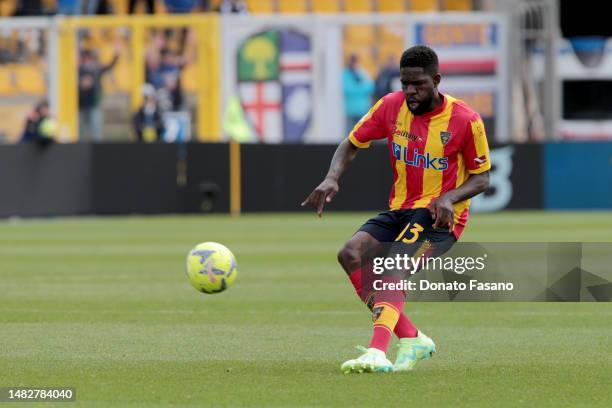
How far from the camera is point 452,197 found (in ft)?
29.0

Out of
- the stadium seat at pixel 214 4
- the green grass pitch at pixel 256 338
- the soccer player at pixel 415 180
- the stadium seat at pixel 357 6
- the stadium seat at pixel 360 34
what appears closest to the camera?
the green grass pitch at pixel 256 338

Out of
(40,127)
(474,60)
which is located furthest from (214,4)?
(40,127)

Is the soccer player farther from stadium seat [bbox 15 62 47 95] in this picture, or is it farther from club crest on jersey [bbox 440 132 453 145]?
stadium seat [bbox 15 62 47 95]

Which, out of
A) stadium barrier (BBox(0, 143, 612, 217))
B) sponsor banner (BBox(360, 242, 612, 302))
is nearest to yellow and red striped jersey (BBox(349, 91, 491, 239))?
sponsor banner (BBox(360, 242, 612, 302))

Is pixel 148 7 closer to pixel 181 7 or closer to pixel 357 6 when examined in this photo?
pixel 181 7

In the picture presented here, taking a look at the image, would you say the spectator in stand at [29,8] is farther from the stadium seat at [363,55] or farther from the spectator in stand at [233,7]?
the stadium seat at [363,55]

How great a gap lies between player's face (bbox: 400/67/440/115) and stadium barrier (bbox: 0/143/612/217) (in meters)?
18.9

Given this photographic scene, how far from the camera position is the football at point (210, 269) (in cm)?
1052

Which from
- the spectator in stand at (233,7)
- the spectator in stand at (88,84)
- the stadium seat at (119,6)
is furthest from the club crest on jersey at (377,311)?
the stadium seat at (119,6)

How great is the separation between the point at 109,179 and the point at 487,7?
42.2 feet

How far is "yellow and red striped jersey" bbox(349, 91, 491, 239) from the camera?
902 cm

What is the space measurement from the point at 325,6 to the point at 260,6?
1.64 metres

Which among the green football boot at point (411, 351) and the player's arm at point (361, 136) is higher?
the player's arm at point (361, 136)

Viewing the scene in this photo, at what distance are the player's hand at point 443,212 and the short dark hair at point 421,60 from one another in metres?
0.74
